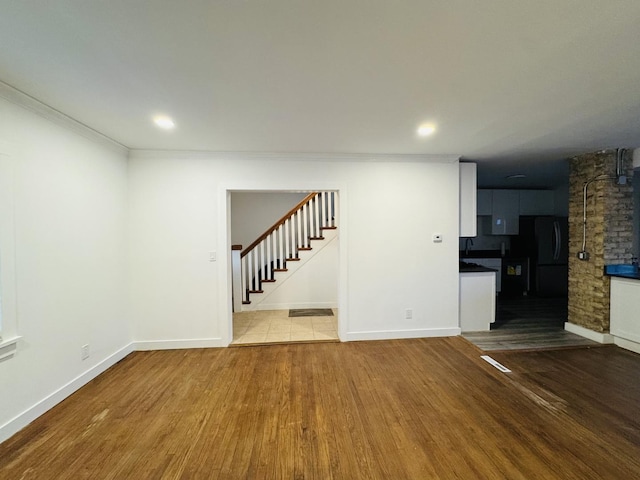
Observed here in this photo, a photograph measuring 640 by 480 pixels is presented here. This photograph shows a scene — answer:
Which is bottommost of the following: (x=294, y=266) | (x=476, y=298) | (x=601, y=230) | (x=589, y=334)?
(x=589, y=334)

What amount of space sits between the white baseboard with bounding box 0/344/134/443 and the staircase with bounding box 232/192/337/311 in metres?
2.21

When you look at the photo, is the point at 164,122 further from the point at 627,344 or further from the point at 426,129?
the point at 627,344

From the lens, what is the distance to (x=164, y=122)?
239 cm

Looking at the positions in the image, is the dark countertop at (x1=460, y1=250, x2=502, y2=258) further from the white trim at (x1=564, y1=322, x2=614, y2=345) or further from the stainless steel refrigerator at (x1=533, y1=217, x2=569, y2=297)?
the white trim at (x1=564, y1=322, x2=614, y2=345)

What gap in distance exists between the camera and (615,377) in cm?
262

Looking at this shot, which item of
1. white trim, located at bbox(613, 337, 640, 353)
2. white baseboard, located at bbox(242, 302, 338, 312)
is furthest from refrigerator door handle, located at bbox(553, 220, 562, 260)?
white baseboard, located at bbox(242, 302, 338, 312)

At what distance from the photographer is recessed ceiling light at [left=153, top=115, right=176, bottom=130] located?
2293mm

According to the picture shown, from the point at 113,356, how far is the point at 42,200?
1.78 meters

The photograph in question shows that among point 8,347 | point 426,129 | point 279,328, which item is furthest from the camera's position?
point 279,328

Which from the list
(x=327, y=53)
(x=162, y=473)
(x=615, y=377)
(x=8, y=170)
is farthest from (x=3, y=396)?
(x=615, y=377)

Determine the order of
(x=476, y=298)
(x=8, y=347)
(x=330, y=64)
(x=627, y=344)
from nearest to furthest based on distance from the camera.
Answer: (x=330, y=64) < (x=8, y=347) < (x=627, y=344) < (x=476, y=298)

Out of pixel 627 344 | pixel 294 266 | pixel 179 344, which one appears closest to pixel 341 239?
pixel 294 266

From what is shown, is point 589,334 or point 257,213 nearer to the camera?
point 589,334

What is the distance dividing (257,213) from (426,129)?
14.4ft
